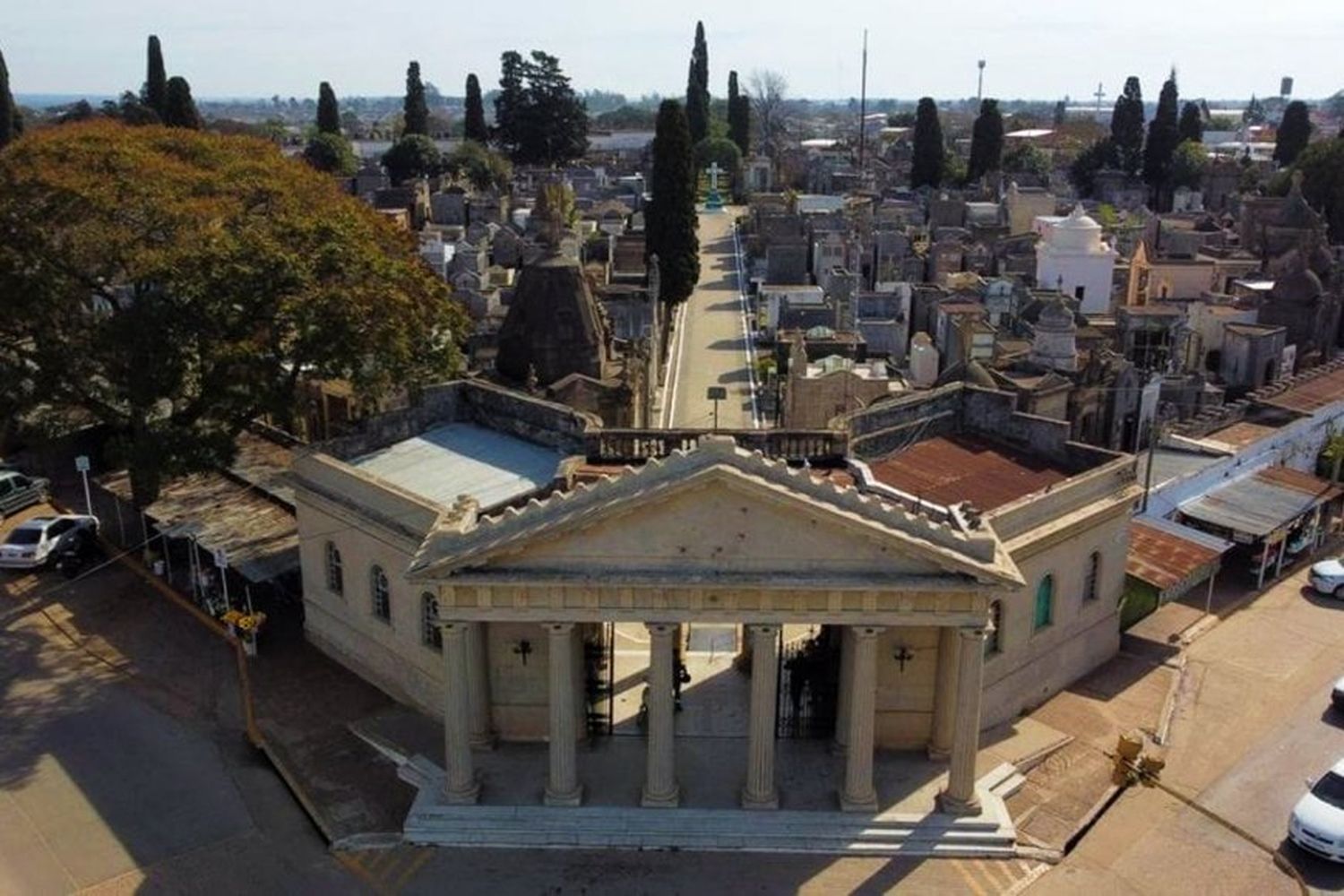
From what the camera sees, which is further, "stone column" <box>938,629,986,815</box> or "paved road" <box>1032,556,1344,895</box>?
"paved road" <box>1032,556,1344,895</box>

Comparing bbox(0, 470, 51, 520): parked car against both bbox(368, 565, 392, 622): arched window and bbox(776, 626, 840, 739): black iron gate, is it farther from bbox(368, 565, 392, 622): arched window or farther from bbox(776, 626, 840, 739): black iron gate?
bbox(776, 626, 840, 739): black iron gate

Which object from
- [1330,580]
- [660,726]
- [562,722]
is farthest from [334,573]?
[1330,580]

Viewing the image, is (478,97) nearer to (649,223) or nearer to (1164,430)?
(649,223)

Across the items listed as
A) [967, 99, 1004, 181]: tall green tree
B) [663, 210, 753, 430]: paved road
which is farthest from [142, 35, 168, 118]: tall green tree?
[967, 99, 1004, 181]: tall green tree

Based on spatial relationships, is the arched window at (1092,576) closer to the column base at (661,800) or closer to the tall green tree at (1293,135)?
the column base at (661,800)

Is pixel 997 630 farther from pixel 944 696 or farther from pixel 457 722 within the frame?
pixel 457 722

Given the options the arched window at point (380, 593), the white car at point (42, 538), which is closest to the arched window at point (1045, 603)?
the arched window at point (380, 593)
